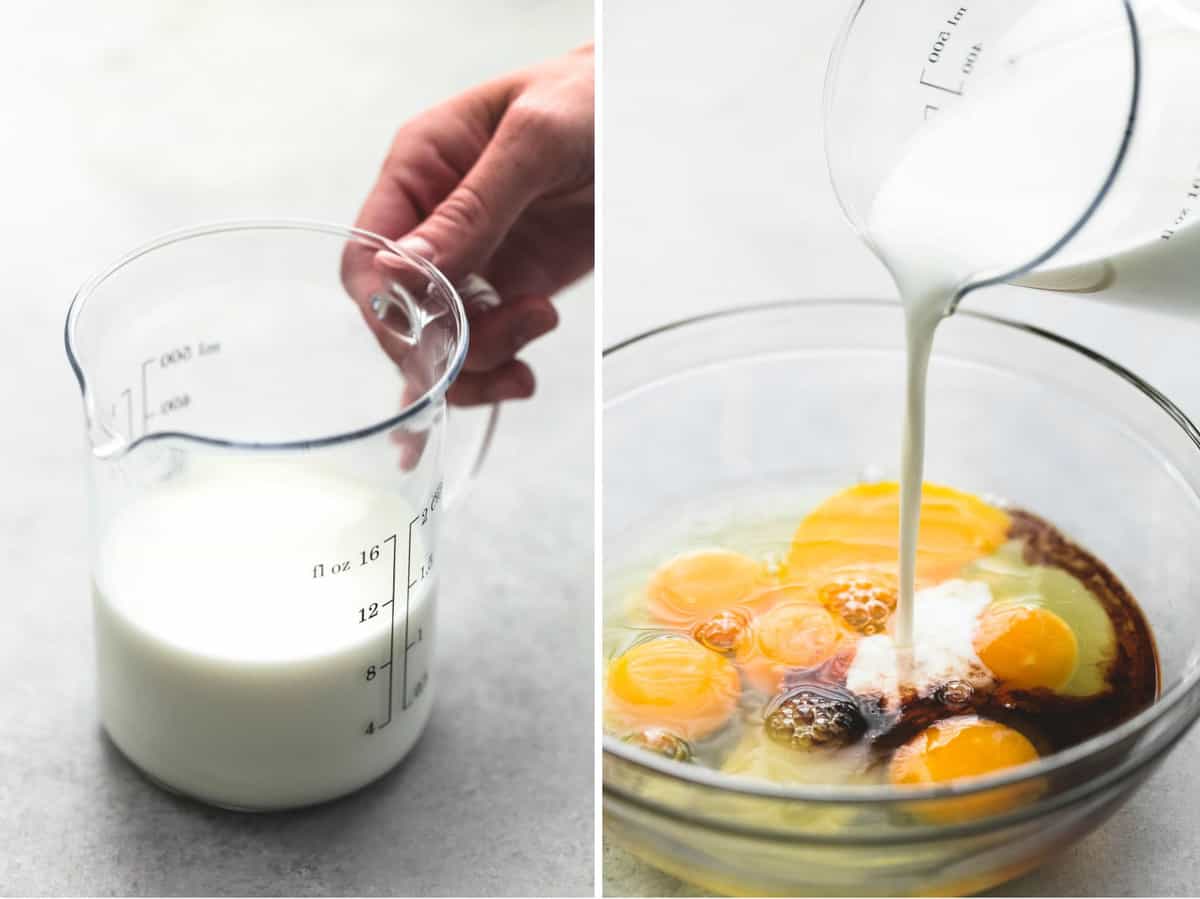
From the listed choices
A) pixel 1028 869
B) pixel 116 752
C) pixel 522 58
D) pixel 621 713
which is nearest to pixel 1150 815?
pixel 1028 869

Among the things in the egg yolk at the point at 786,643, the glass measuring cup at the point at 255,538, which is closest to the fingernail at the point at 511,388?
the glass measuring cup at the point at 255,538

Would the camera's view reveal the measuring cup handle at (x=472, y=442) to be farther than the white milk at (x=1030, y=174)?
Yes

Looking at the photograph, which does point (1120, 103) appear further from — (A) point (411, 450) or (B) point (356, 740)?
(B) point (356, 740)

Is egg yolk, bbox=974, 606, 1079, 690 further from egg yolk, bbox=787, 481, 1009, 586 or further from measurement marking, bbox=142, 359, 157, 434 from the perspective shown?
measurement marking, bbox=142, 359, 157, 434

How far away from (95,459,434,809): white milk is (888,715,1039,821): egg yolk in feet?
1.22

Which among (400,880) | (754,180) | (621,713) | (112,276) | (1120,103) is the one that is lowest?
(400,880)

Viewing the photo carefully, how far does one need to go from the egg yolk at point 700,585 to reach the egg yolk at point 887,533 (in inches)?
1.6

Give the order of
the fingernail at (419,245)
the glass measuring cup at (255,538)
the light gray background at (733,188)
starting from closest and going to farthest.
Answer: the glass measuring cup at (255,538) → the fingernail at (419,245) → the light gray background at (733,188)

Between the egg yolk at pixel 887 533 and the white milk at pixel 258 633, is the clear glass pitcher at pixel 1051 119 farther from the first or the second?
the white milk at pixel 258 633

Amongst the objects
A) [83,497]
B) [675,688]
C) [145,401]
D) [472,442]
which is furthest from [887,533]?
[83,497]

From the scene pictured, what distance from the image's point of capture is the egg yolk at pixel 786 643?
3.70 ft

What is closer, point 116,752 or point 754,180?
point 116,752

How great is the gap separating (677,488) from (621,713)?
0.94 ft

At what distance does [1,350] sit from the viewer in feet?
5.11
